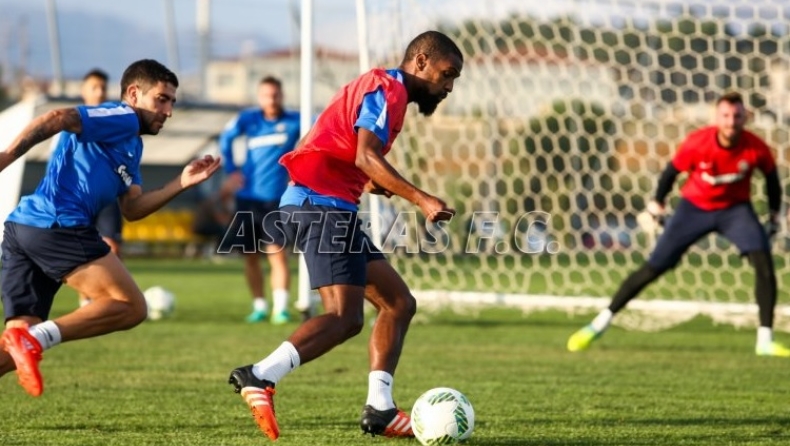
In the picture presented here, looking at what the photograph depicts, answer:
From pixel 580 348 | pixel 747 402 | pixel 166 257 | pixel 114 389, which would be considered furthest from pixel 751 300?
pixel 166 257

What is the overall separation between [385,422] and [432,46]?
1698mm

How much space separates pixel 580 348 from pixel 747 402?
3.08m

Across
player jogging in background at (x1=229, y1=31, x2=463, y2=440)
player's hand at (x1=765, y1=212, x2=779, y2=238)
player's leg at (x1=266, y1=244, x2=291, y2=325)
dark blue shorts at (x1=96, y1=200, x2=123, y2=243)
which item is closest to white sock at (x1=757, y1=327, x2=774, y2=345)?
player's hand at (x1=765, y1=212, x2=779, y2=238)

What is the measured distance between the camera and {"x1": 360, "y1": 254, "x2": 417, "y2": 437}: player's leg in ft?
18.1

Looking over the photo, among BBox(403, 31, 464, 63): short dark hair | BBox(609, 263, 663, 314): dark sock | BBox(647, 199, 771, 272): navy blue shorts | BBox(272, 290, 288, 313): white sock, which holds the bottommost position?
BBox(272, 290, 288, 313): white sock

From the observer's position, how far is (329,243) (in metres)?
5.46

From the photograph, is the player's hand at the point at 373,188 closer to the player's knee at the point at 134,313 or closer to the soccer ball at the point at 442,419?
the soccer ball at the point at 442,419

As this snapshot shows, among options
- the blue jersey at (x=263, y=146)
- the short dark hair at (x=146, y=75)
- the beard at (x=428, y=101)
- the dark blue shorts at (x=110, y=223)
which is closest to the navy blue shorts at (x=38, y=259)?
the short dark hair at (x=146, y=75)

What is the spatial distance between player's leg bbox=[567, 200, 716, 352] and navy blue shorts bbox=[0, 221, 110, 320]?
16.6 feet

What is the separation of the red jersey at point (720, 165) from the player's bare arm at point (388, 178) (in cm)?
492

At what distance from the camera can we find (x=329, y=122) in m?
5.65

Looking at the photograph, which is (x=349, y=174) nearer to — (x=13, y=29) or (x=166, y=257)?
(x=166, y=257)

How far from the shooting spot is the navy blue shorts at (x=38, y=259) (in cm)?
568

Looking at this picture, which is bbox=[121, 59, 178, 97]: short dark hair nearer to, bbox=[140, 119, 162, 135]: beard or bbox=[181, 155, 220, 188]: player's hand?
bbox=[140, 119, 162, 135]: beard
